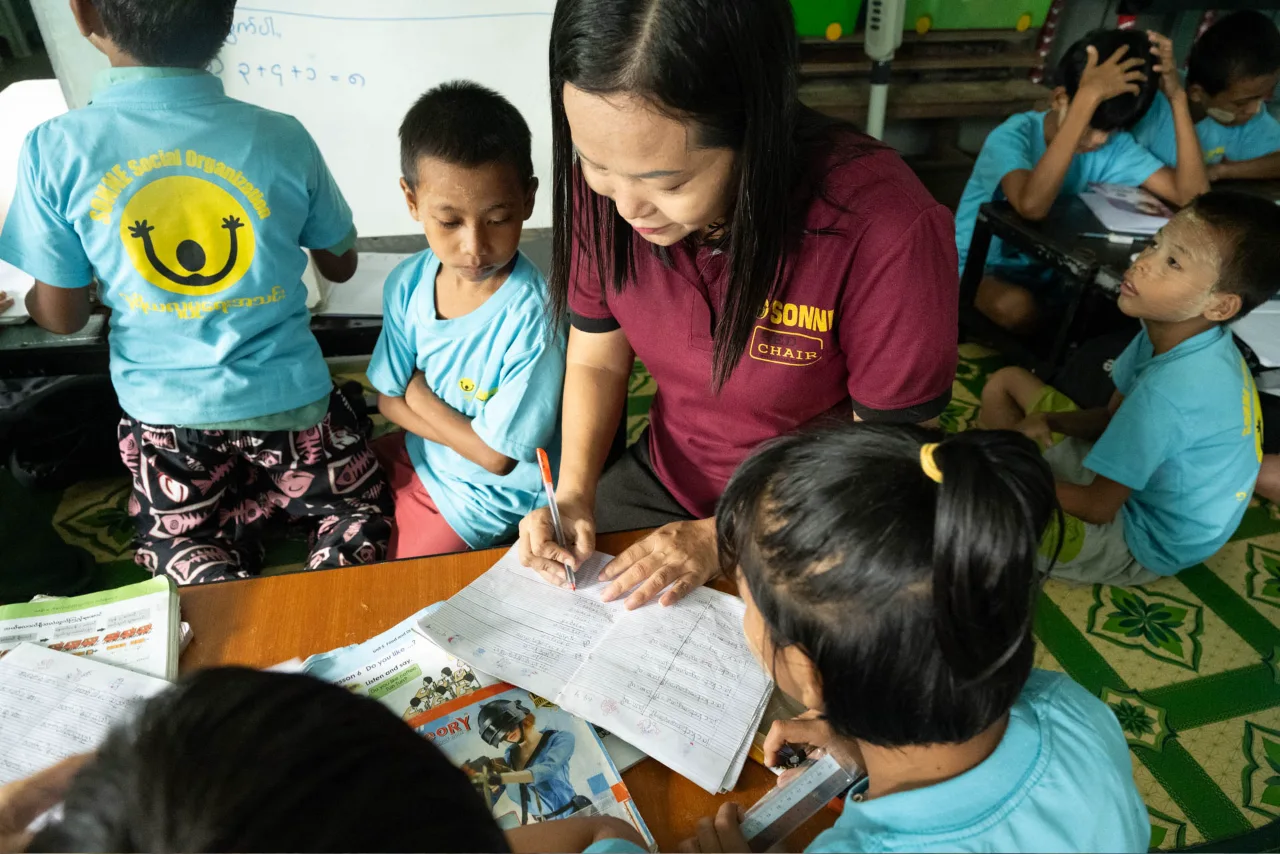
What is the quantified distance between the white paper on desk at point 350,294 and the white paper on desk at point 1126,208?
197 centimetres

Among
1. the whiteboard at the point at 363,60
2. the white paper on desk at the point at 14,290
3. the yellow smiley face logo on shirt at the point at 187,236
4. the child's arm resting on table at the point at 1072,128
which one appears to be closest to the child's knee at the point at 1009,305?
the child's arm resting on table at the point at 1072,128

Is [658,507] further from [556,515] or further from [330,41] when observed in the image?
[330,41]

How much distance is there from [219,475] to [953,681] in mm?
1338

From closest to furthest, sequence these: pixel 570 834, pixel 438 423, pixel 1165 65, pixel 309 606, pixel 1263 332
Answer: pixel 570 834 < pixel 309 606 < pixel 438 423 < pixel 1263 332 < pixel 1165 65

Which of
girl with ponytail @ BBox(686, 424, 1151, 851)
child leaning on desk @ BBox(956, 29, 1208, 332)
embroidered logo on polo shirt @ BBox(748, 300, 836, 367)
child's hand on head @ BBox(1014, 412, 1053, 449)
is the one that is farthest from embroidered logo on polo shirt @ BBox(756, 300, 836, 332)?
child leaning on desk @ BBox(956, 29, 1208, 332)

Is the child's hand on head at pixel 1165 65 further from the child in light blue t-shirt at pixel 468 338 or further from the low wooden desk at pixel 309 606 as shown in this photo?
the low wooden desk at pixel 309 606

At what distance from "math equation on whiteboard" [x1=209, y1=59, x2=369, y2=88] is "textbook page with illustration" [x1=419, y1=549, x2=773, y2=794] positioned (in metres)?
1.37

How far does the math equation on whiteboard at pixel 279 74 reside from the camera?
5.78 feet

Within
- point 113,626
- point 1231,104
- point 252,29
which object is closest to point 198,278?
point 113,626

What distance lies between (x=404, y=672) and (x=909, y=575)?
0.53 metres

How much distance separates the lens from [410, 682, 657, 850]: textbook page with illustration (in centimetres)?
72

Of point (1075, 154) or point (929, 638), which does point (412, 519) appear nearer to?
point (929, 638)

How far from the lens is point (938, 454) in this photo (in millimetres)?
607

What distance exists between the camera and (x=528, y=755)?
760mm
